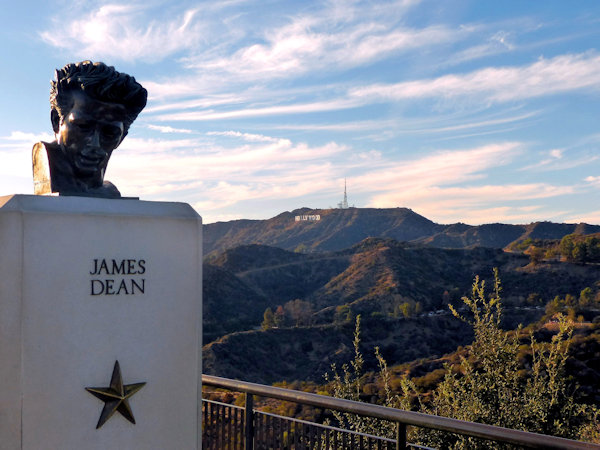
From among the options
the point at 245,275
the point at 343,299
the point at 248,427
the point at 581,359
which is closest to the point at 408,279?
the point at 343,299

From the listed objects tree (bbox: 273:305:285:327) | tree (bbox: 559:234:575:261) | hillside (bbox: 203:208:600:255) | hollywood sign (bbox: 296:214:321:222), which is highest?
hollywood sign (bbox: 296:214:321:222)

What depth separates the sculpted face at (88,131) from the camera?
3240mm

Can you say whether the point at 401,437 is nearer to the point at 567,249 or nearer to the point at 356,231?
the point at 567,249

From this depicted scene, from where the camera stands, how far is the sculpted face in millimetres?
3240

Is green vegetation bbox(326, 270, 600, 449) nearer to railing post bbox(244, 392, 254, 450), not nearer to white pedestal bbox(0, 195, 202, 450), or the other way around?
railing post bbox(244, 392, 254, 450)

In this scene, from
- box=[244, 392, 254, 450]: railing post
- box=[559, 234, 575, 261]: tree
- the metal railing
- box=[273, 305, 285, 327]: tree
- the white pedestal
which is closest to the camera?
the white pedestal

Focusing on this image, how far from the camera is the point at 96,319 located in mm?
2795

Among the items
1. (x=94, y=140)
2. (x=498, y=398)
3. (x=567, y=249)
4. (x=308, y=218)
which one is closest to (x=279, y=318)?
(x=567, y=249)

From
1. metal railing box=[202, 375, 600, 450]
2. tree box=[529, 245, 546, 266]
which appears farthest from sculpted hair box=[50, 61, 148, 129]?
tree box=[529, 245, 546, 266]

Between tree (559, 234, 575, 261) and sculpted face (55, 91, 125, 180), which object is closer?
sculpted face (55, 91, 125, 180)

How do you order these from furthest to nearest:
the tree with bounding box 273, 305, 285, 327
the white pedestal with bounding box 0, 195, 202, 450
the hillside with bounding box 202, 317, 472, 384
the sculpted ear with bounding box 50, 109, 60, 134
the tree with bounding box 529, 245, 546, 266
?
the tree with bounding box 529, 245, 546, 266 → the tree with bounding box 273, 305, 285, 327 → the hillside with bounding box 202, 317, 472, 384 → the sculpted ear with bounding box 50, 109, 60, 134 → the white pedestal with bounding box 0, 195, 202, 450

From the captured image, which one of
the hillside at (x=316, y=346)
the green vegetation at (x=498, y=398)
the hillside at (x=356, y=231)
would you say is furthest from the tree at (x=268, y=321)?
the hillside at (x=356, y=231)

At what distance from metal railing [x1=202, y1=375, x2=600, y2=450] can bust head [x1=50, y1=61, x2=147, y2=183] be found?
177 cm

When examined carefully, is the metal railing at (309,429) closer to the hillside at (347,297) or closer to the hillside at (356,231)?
the hillside at (347,297)
